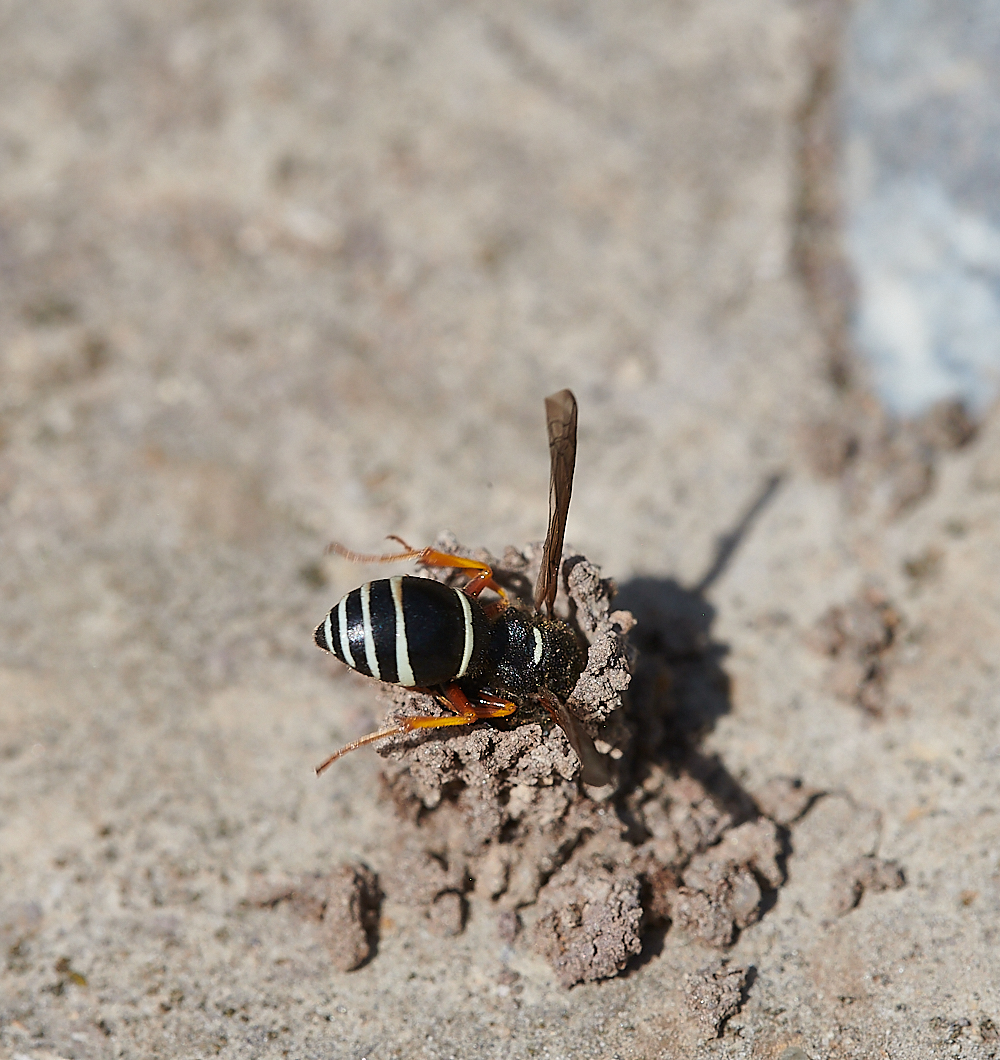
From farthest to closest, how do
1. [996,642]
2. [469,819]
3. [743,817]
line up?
[996,642], [743,817], [469,819]

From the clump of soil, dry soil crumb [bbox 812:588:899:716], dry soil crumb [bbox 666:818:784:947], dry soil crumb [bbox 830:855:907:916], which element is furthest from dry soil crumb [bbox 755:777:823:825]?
dry soil crumb [bbox 812:588:899:716]

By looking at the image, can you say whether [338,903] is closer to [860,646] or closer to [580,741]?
[580,741]

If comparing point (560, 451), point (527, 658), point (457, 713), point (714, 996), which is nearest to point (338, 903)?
point (457, 713)

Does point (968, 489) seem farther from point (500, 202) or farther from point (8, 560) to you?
point (8, 560)

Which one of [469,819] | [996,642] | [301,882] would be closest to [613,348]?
[996,642]

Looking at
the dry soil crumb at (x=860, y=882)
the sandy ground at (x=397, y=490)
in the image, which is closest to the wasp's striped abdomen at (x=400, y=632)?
the sandy ground at (x=397, y=490)

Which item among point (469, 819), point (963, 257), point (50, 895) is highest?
point (963, 257)
